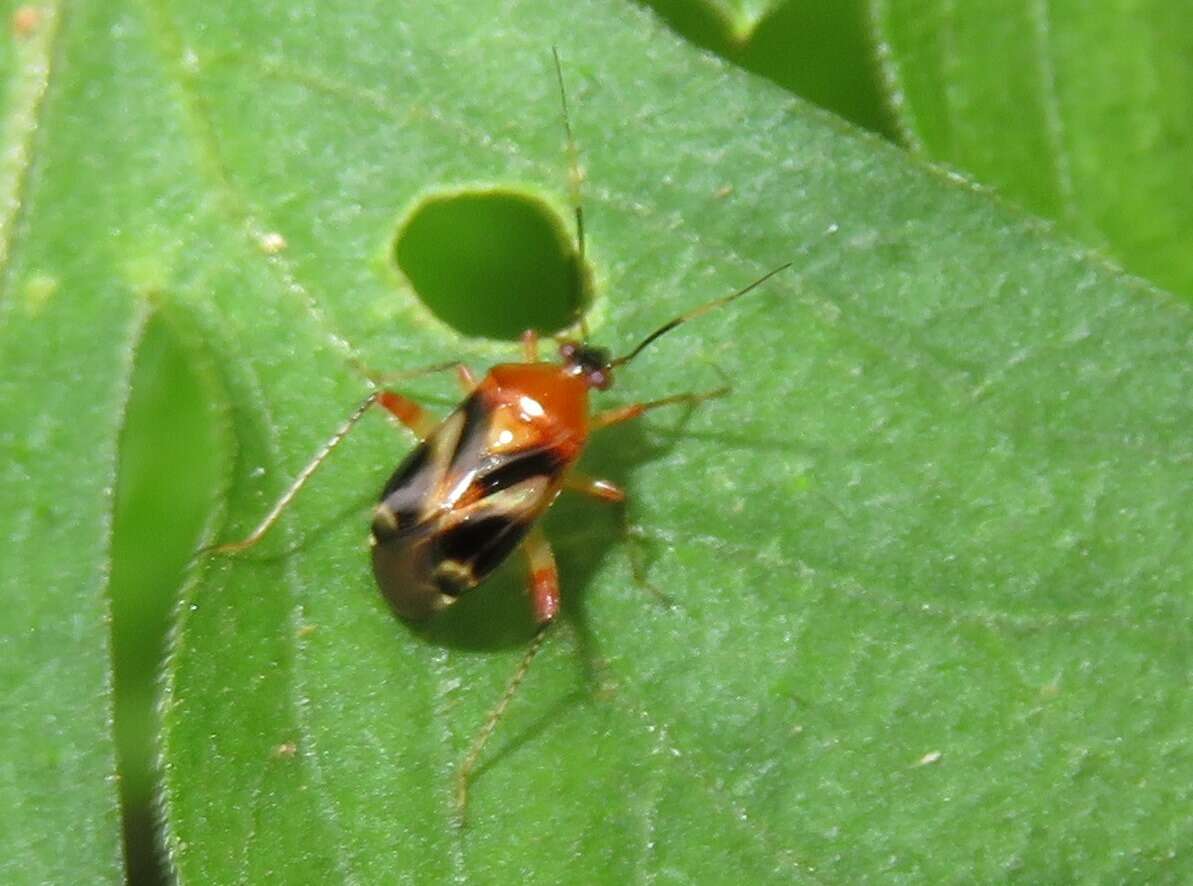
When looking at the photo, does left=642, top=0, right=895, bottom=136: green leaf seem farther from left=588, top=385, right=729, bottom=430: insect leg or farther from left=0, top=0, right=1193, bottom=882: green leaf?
left=588, top=385, right=729, bottom=430: insect leg

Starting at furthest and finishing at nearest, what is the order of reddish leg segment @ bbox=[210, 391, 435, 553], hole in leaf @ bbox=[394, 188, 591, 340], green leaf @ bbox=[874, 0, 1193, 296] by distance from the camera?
hole in leaf @ bbox=[394, 188, 591, 340]
green leaf @ bbox=[874, 0, 1193, 296]
reddish leg segment @ bbox=[210, 391, 435, 553]


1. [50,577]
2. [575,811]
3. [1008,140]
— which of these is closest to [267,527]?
[50,577]

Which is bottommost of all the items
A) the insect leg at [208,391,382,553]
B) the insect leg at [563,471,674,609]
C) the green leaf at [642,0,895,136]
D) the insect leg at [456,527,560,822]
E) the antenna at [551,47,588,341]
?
the insect leg at [456,527,560,822]

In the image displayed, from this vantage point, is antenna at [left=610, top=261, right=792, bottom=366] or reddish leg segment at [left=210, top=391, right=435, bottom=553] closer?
reddish leg segment at [left=210, top=391, right=435, bottom=553]

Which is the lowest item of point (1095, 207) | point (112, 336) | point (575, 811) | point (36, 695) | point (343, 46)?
point (575, 811)

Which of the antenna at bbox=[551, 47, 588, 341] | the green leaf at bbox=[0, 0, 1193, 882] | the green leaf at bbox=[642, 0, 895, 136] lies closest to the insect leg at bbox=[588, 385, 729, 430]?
the green leaf at bbox=[0, 0, 1193, 882]

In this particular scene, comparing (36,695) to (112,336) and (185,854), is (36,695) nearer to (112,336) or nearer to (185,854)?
(185,854)

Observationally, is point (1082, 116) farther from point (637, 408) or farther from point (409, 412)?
point (409, 412)
